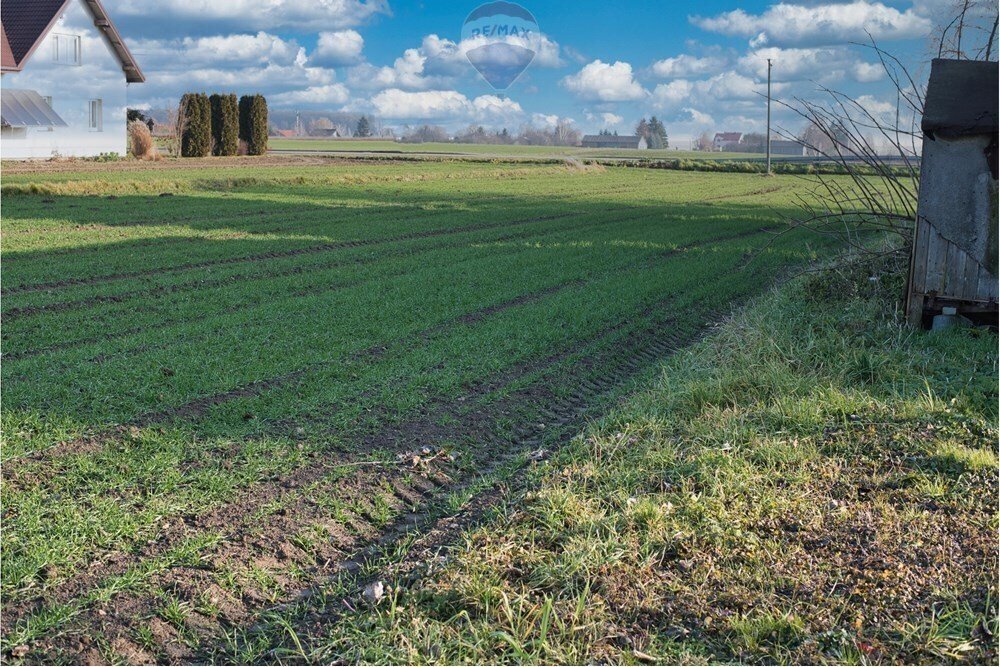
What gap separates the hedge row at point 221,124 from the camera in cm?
5028

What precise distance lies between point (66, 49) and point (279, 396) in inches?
1783

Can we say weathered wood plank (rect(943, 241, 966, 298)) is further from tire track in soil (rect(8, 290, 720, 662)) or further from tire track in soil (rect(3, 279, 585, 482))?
tire track in soil (rect(3, 279, 585, 482))

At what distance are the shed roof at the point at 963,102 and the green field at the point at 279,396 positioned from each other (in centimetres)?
332

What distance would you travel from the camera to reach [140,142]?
45562 millimetres

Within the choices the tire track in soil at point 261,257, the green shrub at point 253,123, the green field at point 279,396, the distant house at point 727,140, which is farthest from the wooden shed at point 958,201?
the distant house at point 727,140

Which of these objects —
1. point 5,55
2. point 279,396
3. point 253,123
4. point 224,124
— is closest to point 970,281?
point 279,396

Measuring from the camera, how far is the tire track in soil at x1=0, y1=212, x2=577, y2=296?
1166 centimetres

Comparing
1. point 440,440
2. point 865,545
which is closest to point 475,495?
point 440,440

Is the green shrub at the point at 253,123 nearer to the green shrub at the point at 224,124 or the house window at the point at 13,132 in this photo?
the green shrub at the point at 224,124

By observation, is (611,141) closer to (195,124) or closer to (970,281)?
(195,124)

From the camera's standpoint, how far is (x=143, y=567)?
14.1 feet

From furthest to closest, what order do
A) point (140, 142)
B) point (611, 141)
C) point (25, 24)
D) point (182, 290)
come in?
point (611, 141) → point (140, 142) → point (25, 24) → point (182, 290)

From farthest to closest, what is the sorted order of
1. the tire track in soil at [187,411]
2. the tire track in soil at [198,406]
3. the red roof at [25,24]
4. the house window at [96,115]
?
the house window at [96,115] → the red roof at [25,24] → the tire track in soil at [198,406] → the tire track in soil at [187,411]

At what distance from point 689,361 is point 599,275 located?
5419 mm
